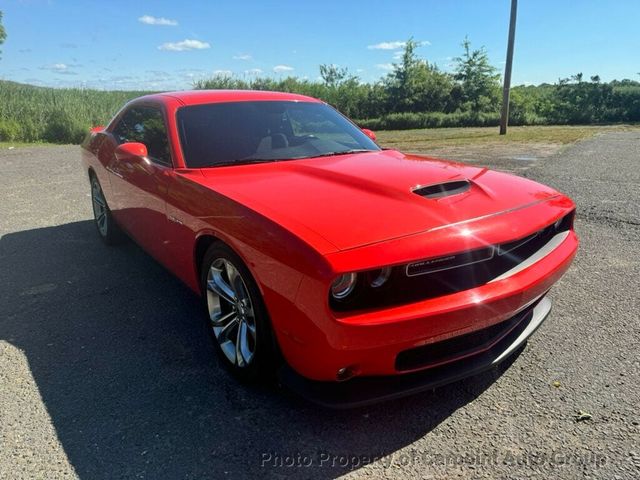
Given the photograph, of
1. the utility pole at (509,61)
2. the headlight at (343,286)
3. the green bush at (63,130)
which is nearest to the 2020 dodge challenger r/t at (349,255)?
the headlight at (343,286)

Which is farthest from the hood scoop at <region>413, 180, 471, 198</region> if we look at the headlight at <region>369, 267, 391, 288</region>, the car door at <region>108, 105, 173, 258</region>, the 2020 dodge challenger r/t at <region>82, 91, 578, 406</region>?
the car door at <region>108, 105, 173, 258</region>

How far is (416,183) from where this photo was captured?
262 centimetres

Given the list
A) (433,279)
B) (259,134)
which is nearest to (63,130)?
(259,134)

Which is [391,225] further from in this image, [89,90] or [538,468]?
[89,90]

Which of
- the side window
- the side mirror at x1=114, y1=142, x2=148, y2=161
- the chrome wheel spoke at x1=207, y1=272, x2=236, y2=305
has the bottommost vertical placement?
the chrome wheel spoke at x1=207, y1=272, x2=236, y2=305

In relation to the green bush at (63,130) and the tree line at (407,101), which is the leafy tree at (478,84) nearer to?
the tree line at (407,101)

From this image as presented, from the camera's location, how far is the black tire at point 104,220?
16.0 feet

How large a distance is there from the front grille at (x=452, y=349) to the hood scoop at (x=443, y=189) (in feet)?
2.32

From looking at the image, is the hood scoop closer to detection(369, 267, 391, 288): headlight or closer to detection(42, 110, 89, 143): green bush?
detection(369, 267, 391, 288): headlight

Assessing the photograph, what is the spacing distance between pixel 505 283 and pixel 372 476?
3.34 ft

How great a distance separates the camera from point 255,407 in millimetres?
2408

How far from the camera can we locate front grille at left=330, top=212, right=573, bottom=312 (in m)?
2.01

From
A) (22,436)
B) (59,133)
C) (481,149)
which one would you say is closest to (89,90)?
(59,133)

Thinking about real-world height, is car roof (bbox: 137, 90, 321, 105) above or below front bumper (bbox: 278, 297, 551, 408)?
above
